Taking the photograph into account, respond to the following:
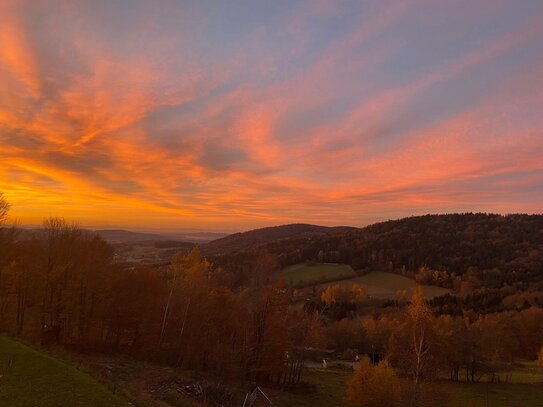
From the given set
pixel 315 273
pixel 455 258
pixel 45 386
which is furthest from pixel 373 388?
pixel 455 258

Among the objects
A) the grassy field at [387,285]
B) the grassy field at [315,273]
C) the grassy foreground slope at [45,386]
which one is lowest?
the grassy field at [387,285]

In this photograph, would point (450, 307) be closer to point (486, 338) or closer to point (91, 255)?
point (486, 338)

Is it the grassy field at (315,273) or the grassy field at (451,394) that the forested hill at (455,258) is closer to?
the grassy field at (315,273)

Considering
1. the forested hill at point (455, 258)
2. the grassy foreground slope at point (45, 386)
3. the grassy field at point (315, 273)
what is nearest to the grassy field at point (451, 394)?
the grassy foreground slope at point (45, 386)

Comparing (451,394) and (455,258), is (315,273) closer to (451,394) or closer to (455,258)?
(455,258)

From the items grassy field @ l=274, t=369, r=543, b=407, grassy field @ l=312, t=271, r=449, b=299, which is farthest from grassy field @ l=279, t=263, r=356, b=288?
grassy field @ l=274, t=369, r=543, b=407

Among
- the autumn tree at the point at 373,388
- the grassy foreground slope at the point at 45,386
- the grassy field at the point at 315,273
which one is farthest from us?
the grassy field at the point at 315,273

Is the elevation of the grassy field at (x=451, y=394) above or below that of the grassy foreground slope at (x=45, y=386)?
below
